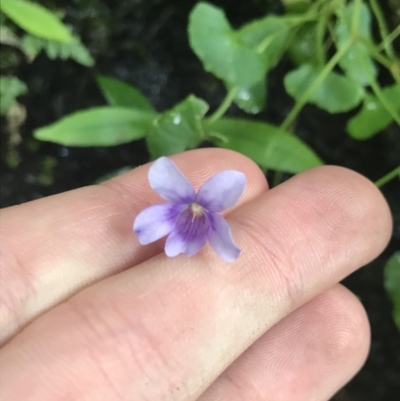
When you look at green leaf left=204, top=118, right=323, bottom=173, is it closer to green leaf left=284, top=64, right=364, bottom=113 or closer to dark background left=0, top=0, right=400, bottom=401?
green leaf left=284, top=64, right=364, bottom=113

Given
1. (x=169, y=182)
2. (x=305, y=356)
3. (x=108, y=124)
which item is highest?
(x=169, y=182)

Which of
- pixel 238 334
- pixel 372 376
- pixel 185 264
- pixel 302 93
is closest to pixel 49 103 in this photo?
pixel 302 93

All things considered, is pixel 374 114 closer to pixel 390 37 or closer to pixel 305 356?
pixel 390 37

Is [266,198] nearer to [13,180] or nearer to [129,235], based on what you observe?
[129,235]

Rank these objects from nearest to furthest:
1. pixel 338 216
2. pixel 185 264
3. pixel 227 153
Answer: pixel 185 264
pixel 338 216
pixel 227 153

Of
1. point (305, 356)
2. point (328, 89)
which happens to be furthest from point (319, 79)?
point (305, 356)
